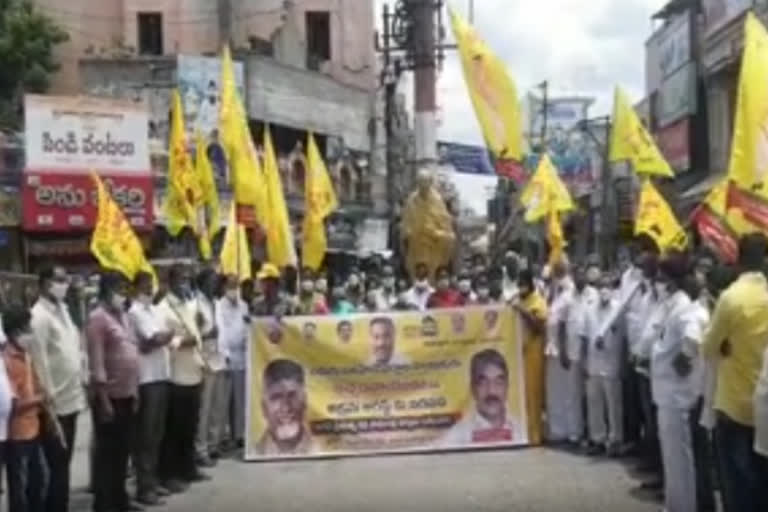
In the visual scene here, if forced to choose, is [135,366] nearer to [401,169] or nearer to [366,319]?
[366,319]

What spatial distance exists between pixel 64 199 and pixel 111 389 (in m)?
25.4

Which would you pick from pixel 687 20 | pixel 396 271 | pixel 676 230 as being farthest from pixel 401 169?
pixel 676 230

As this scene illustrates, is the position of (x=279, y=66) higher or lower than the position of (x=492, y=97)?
higher

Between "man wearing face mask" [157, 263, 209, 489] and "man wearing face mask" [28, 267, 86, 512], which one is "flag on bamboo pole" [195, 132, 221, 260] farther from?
"man wearing face mask" [28, 267, 86, 512]

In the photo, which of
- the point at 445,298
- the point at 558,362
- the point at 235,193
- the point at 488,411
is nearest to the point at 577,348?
the point at 558,362

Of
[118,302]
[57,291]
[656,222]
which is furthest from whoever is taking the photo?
[656,222]

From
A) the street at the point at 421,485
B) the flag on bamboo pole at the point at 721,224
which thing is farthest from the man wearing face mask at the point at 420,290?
the flag on bamboo pole at the point at 721,224

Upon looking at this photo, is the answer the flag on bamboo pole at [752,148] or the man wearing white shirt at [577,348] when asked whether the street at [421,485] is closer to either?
the man wearing white shirt at [577,348]

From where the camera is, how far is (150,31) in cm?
5512

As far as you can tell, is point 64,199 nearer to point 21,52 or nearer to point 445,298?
point 21,52

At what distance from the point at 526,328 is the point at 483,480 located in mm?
2961

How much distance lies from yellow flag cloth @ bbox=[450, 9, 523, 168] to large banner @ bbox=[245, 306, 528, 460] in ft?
6.00

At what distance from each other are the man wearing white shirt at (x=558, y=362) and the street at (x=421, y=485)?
0.58 metres

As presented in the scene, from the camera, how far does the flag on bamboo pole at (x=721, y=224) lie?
11.1 metres
